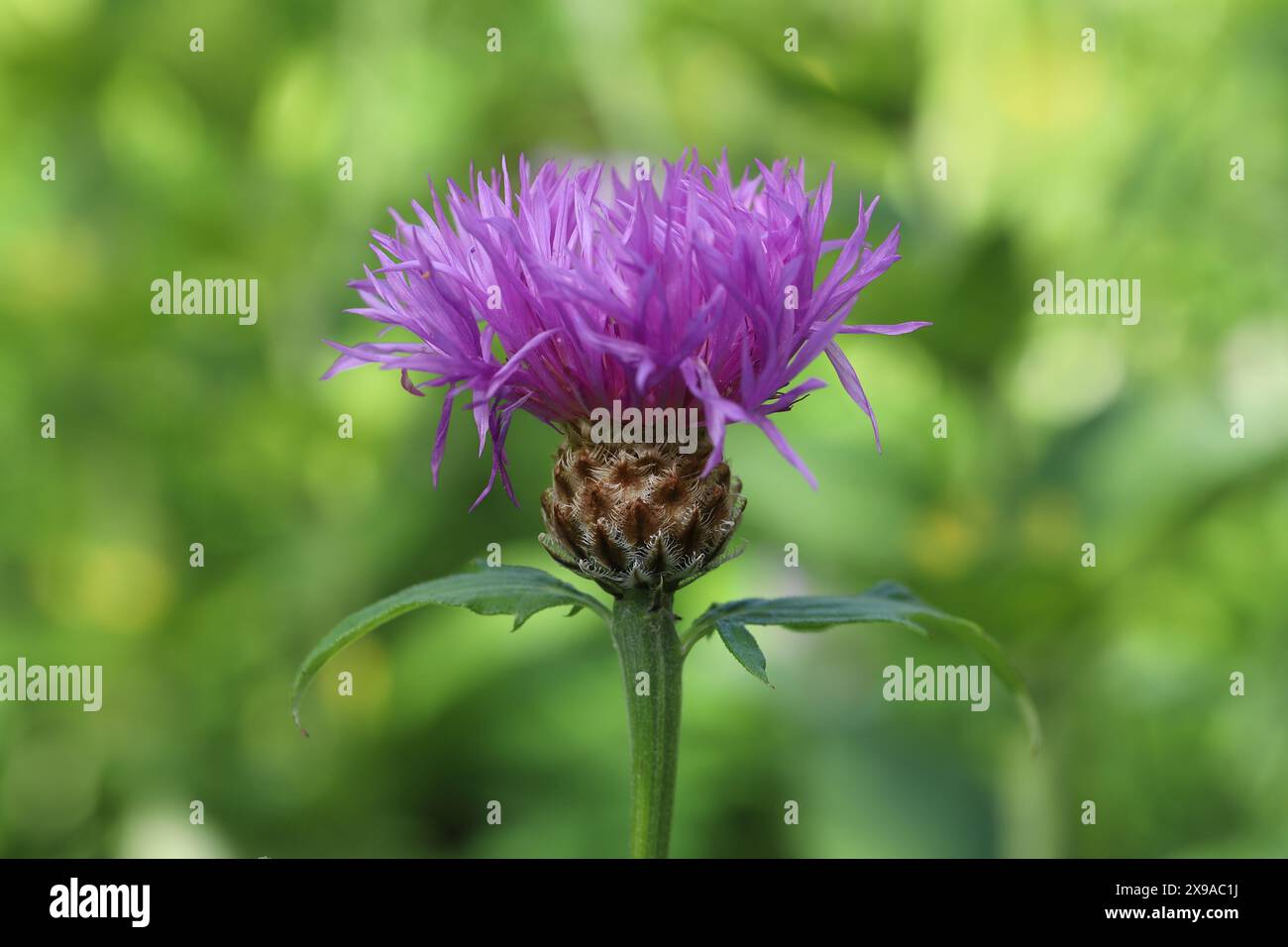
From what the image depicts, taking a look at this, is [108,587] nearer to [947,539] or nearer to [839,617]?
[947,539]

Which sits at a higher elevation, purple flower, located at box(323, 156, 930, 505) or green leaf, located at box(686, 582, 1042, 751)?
purple flower, located at box(323, 156, 930, 505)

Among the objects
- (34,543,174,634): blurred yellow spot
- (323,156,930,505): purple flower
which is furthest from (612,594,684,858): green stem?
(34,543,174,634): blurred yellow spot

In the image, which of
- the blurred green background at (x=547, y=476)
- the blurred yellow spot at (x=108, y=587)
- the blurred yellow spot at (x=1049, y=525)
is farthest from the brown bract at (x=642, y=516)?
the blurred yellow spot at (x=108, y=587)

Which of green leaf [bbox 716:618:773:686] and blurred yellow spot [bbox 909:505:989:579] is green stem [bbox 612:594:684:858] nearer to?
green leaf [bbox 716:618:773:686]

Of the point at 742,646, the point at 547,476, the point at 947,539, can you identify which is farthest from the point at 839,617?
the point at 547,476

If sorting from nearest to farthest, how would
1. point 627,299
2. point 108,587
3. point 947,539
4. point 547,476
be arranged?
point 627,299 < point 947,539 < point 108,587 < point 547,476
